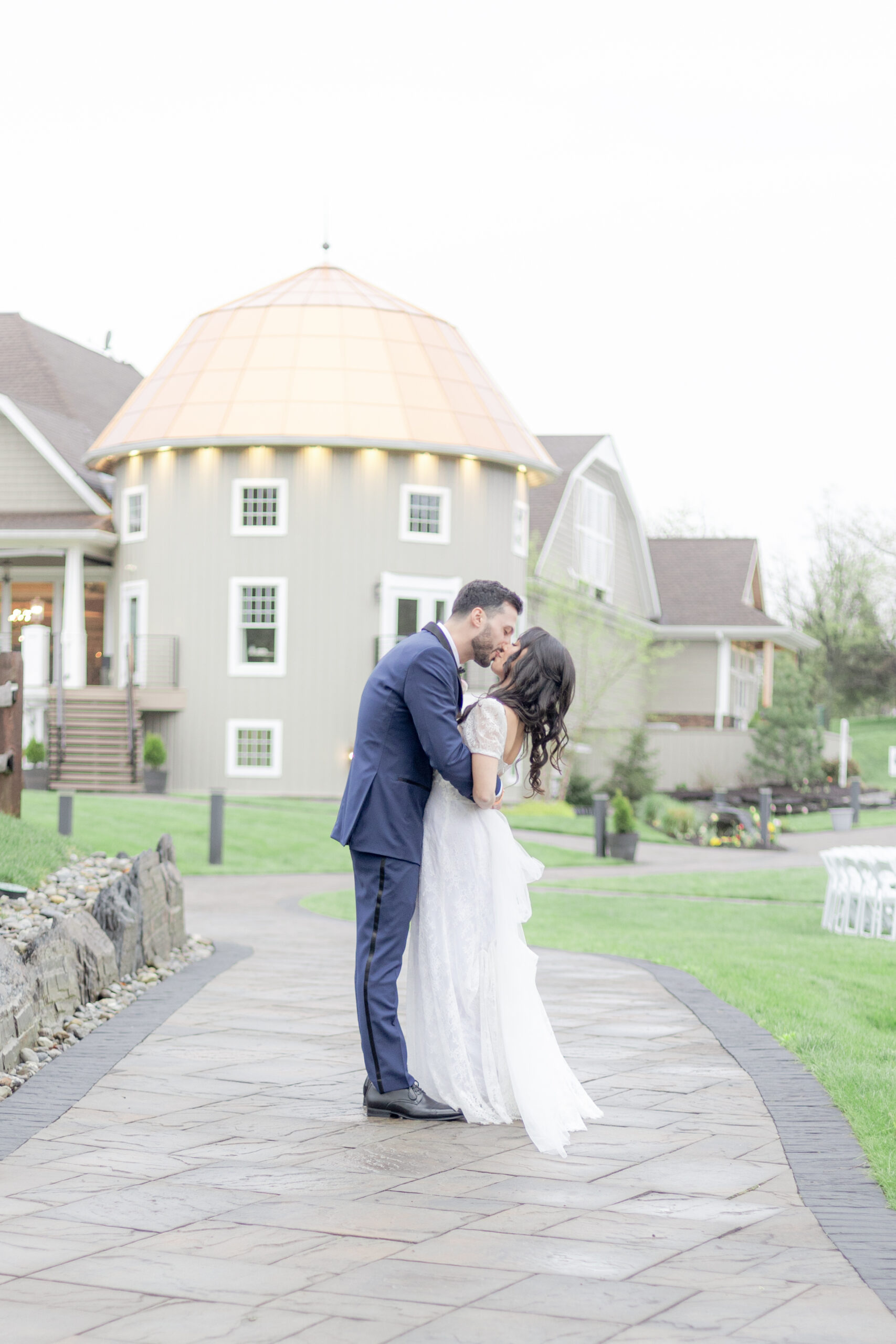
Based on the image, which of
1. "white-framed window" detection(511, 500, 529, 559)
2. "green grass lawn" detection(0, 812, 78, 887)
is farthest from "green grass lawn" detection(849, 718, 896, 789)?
"green grass lawn" detection(0, 812, 78, 887)

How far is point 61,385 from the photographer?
118 feet

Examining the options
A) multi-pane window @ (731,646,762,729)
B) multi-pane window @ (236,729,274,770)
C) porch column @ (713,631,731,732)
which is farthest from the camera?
multi-pane window @ (731,646,762,729)

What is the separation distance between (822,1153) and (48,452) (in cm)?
2876

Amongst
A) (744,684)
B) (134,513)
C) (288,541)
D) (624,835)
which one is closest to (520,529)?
(288,541)

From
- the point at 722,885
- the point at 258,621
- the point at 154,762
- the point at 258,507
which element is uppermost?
the point at 258,507

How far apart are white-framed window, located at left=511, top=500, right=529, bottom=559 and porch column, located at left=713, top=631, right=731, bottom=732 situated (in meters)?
10.4

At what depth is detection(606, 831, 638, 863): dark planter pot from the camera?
75.9 feet

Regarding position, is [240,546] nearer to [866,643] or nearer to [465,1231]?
[465,1231]

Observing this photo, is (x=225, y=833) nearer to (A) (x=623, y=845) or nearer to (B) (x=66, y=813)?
(B) (x=66, y=813)

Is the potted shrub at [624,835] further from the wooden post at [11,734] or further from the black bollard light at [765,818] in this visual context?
the wooden post at [11,734]

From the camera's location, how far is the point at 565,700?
17.7 ft

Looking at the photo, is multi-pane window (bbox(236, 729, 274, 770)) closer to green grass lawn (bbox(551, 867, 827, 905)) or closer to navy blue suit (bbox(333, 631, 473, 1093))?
green grass lawn (bbox(551, 867, 827, 905))

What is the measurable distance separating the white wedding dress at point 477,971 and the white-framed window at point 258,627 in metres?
25.1

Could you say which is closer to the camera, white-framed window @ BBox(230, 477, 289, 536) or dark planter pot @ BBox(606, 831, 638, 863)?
dark planter pot @ BBox(606, 831, 638, 863)
